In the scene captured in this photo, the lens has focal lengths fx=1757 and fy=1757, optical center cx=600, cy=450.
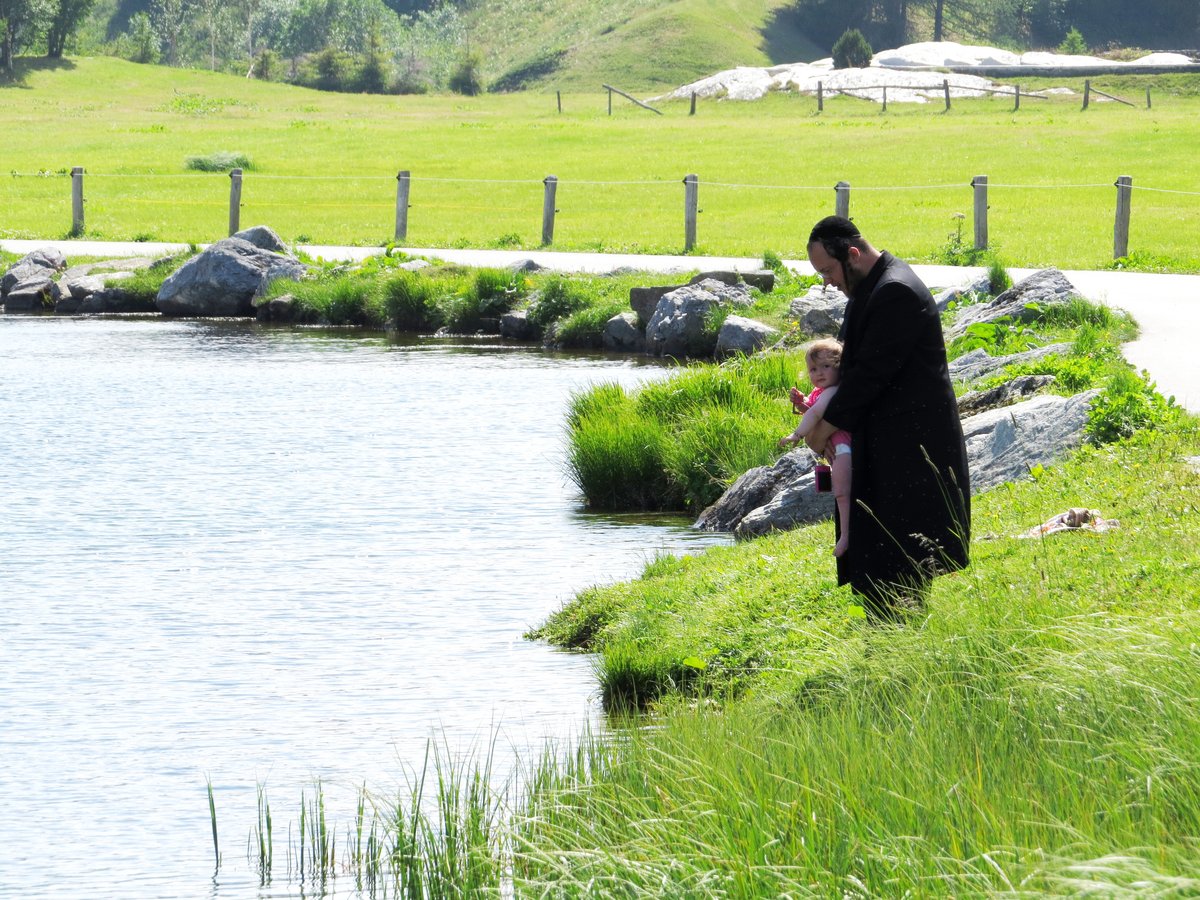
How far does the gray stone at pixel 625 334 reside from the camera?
23.2 metres

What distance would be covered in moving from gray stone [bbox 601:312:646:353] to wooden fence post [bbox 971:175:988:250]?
21.6 feet

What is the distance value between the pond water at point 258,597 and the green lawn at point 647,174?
519 inches

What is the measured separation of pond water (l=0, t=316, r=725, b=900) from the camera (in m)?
7.44

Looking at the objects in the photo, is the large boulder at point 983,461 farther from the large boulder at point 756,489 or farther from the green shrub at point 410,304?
the green shrub at point 410,304

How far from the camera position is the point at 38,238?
3581cm

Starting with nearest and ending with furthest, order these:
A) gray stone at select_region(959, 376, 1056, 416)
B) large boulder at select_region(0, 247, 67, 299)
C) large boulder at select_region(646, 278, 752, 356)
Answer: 1. gray stone at select_region(959, 376, 1056, 416)
2. large boulder at select_region(646, 278, 752, 356)
3. large boulder at select_region(0, 247, 67, 299)

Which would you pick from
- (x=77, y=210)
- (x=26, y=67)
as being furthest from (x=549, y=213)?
(x=26, y=67)

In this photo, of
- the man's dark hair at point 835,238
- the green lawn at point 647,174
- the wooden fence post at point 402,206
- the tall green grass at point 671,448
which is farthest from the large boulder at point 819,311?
the wooden fence post at point 402,206

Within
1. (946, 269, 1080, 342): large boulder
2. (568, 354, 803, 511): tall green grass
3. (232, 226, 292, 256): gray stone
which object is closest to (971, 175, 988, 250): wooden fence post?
(946, 269, 1080, 342): large boulder

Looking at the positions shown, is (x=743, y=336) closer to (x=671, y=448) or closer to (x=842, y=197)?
(x=671, y=448)

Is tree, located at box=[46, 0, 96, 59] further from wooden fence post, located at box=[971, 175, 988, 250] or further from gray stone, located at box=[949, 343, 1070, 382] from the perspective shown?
gray stone, located at box=[949, 343, 1070, 382]

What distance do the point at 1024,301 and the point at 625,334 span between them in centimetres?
726

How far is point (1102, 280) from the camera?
2331 centimetres

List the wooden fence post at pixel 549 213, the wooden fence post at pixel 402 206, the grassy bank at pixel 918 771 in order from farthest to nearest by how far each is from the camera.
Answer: the wooden fence post at pixel 402 206, the wooden fence post at pixel 549 213, the grassy bank at pixel 918 771
